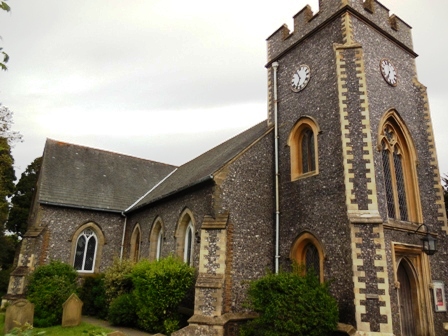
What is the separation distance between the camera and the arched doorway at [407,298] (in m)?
10.7

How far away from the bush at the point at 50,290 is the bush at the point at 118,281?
1572 mm

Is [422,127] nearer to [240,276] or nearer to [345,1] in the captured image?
[345,1]

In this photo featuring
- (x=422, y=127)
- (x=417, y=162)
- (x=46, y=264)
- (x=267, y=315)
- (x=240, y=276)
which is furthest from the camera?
(x=46, y=264)

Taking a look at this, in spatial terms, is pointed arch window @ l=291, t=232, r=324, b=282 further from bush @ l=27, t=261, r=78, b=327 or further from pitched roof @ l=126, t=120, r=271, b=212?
bush @ l=27, t=261, r=78, b=327

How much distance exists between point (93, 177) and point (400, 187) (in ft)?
54.2

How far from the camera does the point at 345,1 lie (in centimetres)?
1249

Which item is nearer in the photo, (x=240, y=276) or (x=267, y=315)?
(x=267, y=315)

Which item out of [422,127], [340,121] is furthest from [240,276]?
[422,127]

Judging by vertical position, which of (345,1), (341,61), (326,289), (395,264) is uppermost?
(345,1)

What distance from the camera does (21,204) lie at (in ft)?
85.7

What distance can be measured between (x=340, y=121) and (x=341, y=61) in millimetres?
2179

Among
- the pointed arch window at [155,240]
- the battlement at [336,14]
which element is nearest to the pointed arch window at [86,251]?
the pointed arch window at [155,240]

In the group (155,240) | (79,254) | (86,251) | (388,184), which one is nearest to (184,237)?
(155,240)

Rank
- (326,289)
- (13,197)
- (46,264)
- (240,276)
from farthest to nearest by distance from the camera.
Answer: (13,197) < (46,264) < (240,276) < (326,289)
